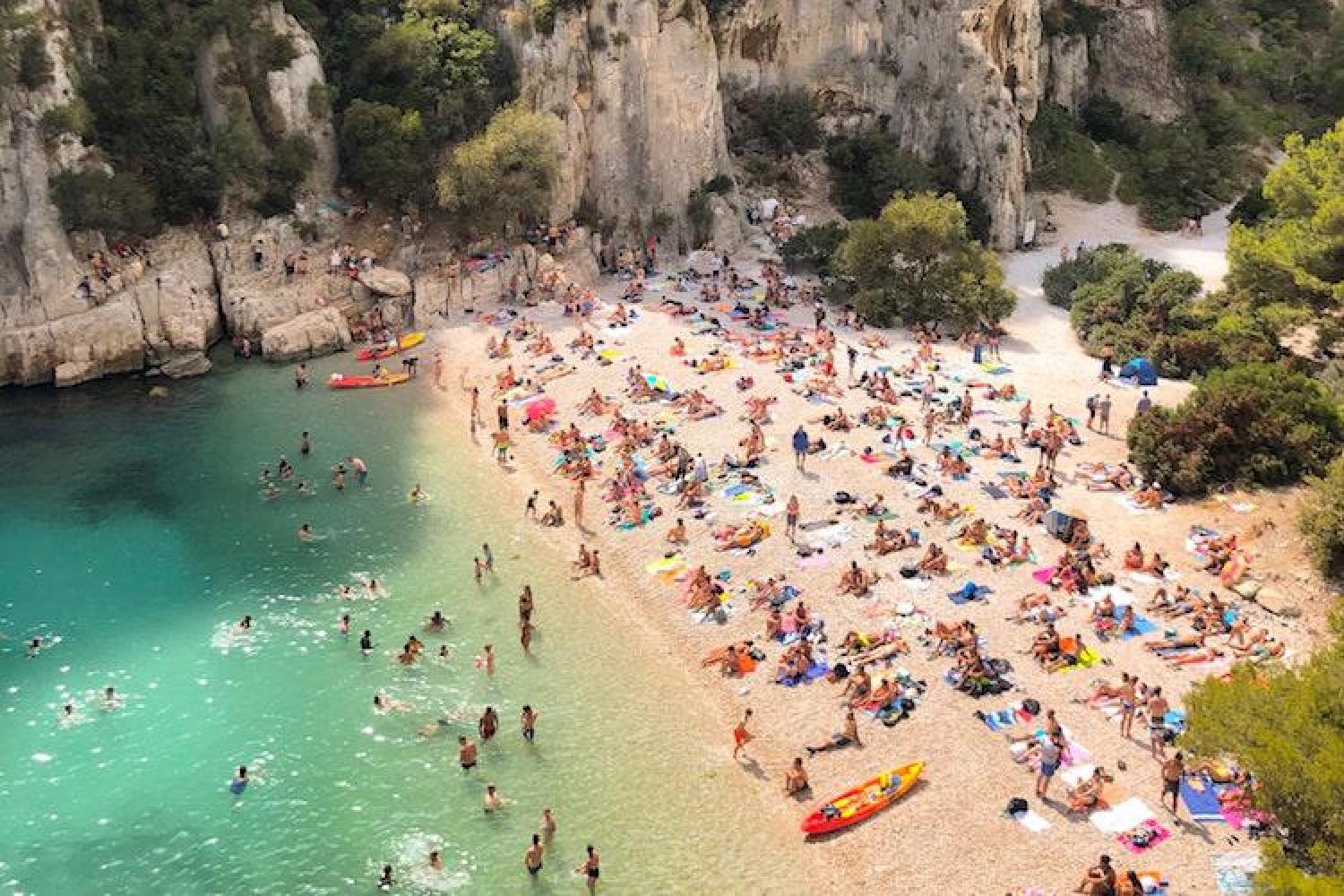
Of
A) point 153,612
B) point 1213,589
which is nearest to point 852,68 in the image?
point 1213,589

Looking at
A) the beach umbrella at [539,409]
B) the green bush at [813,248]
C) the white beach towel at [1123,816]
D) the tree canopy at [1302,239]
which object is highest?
the tree canopy at [1302,239]

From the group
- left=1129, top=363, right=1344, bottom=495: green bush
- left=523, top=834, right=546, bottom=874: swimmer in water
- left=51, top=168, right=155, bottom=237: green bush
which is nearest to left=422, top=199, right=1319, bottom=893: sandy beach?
left=1129, top=363, right=1344, bottom=495: green bush

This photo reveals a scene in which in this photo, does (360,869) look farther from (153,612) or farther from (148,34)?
(148,34)

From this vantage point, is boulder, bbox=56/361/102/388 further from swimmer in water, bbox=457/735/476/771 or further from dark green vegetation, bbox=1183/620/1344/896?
dark green vegetation, bbox=1183/620/1344/896

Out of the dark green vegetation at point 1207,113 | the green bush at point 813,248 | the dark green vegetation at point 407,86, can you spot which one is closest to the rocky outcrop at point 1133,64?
the dark green vegetation at point 1207,113

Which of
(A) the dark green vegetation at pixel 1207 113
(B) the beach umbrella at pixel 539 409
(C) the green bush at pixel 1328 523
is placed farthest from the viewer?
(A) the dark green vegetation at pixel 1207 113

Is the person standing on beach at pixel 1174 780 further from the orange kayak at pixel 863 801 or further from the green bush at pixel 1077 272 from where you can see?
the green bush at pixel 1077 272
